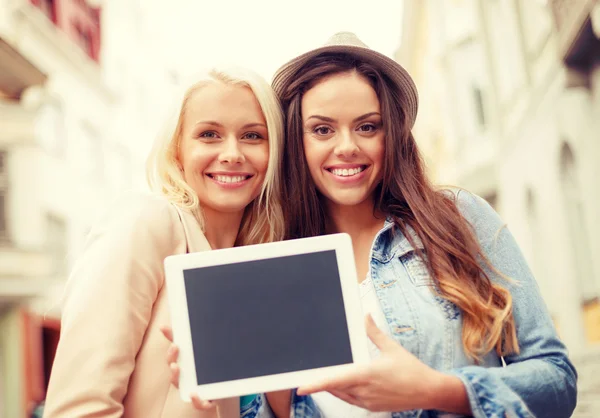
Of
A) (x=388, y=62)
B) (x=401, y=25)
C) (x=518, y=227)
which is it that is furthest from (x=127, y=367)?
(x=401, y=25)

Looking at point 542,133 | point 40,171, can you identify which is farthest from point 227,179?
point 40,171

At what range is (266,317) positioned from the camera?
1.78m

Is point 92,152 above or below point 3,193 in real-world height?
above

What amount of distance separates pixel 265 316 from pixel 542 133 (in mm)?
8940

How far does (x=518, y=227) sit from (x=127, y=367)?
11549 mm

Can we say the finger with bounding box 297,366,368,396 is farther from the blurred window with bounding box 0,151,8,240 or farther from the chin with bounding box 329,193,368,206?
the blurred window with bounding box 0,151,8,240

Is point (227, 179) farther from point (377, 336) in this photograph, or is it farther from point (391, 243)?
point (377, 336)

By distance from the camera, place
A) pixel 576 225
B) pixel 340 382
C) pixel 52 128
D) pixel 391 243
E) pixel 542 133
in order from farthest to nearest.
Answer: pixel 52 128
pixel 542 133
pixel 576 225
pixel 391 243
pixel 340 382

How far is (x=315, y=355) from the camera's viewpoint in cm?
174

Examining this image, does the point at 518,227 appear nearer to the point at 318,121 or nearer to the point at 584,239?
the point at 584,239

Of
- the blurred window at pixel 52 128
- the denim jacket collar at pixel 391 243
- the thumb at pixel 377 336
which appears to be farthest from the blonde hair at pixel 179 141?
the blurred window at pixel 52 128

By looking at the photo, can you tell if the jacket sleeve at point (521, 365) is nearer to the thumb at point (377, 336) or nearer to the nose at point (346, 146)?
the thumb at point (377, 336)

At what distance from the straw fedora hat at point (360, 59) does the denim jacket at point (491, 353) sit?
45 centimetres

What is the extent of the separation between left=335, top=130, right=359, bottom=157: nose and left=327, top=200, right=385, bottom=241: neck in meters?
0.28
